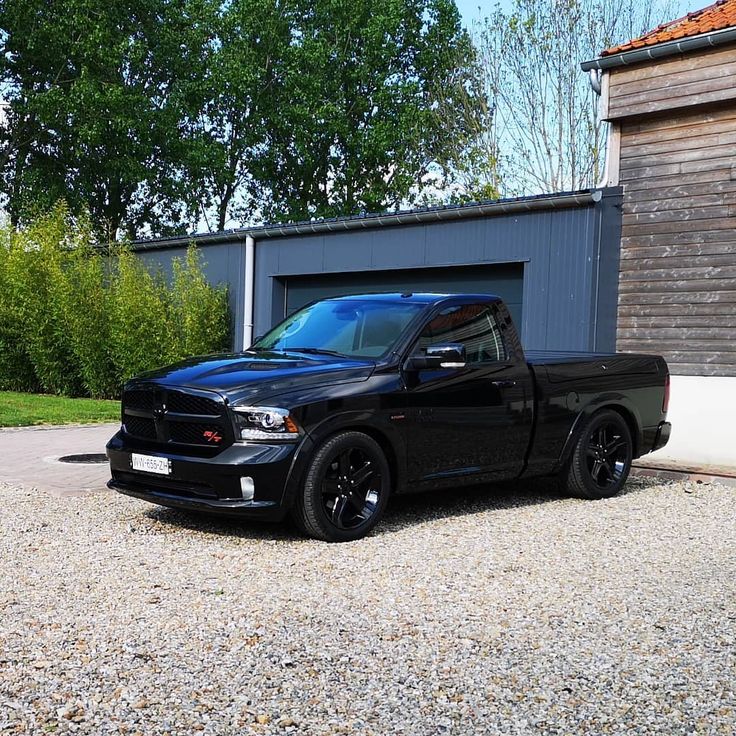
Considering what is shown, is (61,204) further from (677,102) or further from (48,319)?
(677,102)

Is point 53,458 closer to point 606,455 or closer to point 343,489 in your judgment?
point 343,489

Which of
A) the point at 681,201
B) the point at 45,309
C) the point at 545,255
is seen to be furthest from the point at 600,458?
the point at 45,309

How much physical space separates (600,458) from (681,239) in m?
4.70

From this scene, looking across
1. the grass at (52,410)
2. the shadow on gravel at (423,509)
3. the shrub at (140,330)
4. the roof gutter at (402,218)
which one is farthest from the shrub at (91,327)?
the shadow on gravel at (423,509)

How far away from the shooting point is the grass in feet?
46.8

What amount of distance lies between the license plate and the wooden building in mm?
7512

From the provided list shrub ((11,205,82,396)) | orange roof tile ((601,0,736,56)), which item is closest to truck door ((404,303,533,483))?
orange roof tile ((601,0,736,56))

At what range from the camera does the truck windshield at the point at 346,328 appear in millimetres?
7396

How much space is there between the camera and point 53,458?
10.3 meters

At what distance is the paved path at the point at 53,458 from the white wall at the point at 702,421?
6.77 m

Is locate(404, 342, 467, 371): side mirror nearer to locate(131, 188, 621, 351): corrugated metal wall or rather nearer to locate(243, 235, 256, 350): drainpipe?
locate(131, 188, 621, 351): corrugated metal wall

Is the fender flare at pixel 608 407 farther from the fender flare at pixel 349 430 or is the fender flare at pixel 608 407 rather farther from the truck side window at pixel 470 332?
the fender flare at pixel 349 430

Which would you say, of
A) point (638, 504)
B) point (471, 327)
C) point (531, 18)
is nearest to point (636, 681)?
point (471, 327)

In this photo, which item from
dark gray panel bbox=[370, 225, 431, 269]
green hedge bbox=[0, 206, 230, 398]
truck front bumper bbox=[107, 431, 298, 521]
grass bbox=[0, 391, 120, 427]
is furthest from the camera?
green hedge bbox=[0, 206, 230, 398]
